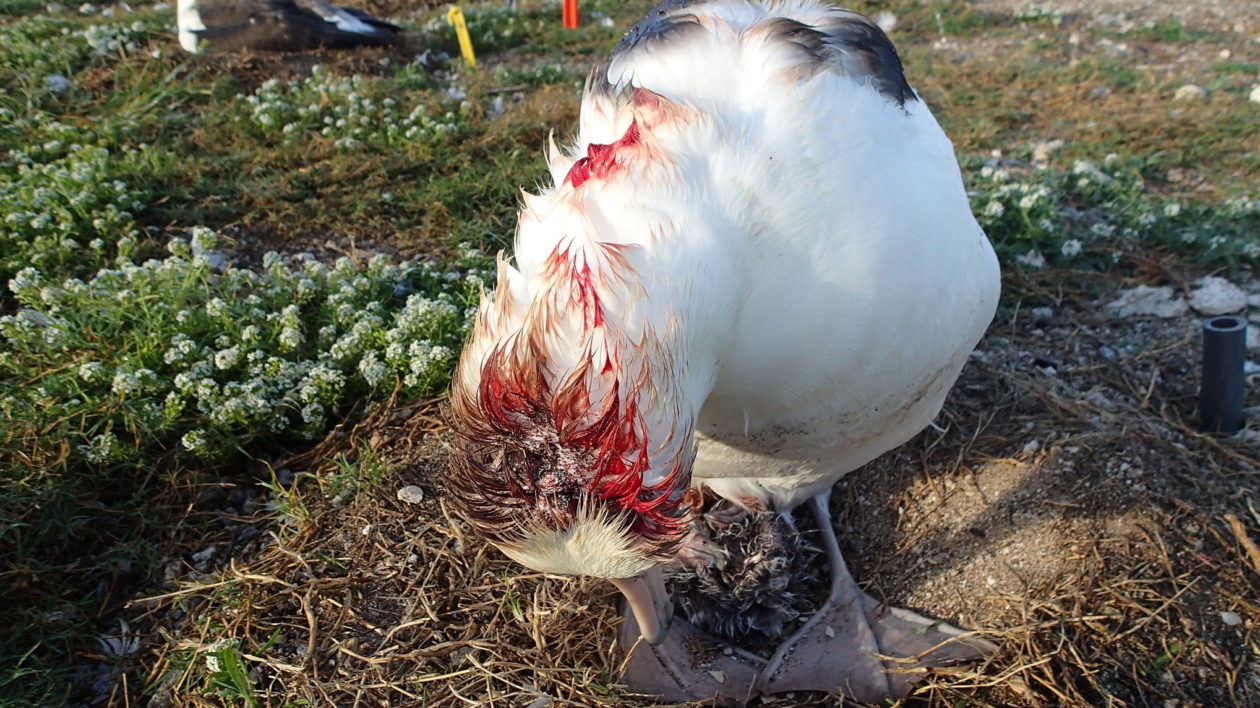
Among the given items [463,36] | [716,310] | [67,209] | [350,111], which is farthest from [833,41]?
[463,36]

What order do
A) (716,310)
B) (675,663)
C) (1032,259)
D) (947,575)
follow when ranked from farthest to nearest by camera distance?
(1032,259)
(947,575)
(675,663)
(716,310)

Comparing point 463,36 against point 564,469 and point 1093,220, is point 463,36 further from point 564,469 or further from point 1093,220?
point 564,469

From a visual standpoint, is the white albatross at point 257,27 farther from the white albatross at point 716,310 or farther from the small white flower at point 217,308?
the white albatross at point 716,310

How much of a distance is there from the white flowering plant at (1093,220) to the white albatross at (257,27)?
4287mm

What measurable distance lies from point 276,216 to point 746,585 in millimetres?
2988

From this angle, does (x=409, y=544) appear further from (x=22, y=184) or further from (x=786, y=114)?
(x=22, y=184)

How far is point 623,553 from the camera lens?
1.77 m

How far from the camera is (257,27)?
20.3 ft

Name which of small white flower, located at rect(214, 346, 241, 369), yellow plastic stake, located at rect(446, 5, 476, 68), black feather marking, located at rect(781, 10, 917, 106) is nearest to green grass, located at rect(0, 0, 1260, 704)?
small white flower, located at rect(214, 346, 241, 369)

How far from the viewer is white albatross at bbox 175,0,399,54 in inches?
241

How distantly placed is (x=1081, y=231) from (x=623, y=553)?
3413 mm

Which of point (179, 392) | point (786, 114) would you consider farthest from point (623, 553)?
point (179, 392)

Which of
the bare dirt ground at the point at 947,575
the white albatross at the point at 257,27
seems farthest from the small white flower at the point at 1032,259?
the white albatross at the point at 257,27

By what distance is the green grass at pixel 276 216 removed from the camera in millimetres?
3033
